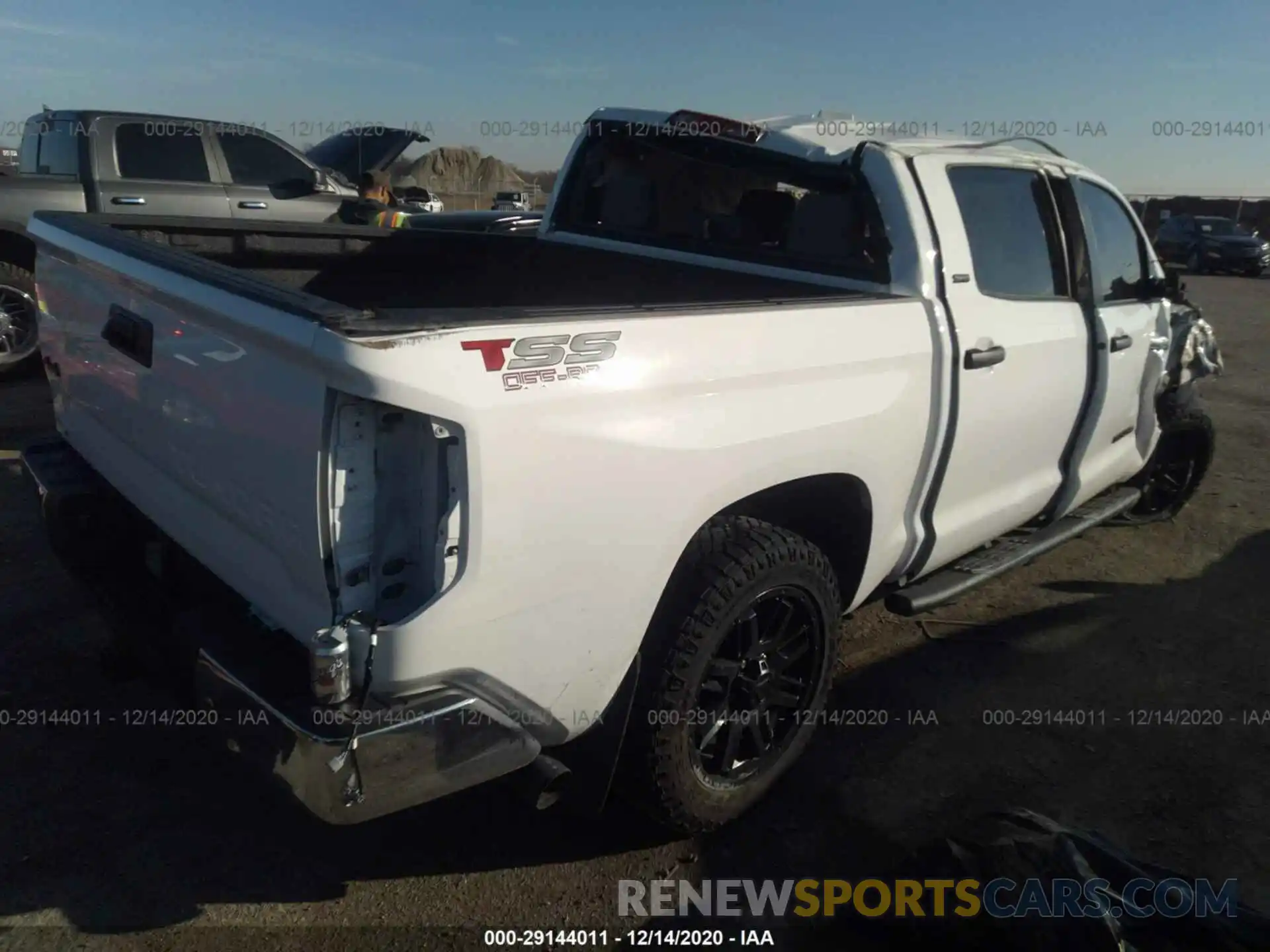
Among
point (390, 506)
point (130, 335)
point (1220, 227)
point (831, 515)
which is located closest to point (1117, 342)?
point (831, 515)

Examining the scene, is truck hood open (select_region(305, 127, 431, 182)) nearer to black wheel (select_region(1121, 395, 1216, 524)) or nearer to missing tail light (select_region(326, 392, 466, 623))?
black wheel (select_region(1121, 395, 1216, 524))

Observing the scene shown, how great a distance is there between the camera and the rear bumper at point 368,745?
185cm

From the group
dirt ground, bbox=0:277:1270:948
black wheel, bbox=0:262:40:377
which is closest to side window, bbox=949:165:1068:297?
dirt ground, bbox=0:277:1270:948

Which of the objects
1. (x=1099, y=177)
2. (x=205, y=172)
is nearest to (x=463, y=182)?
(x=205, y=172)

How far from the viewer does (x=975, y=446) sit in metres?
3.31

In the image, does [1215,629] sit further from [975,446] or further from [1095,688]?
[975,446]

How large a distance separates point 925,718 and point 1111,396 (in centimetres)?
A: 169

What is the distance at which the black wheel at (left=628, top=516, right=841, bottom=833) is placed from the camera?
2455 millimetres

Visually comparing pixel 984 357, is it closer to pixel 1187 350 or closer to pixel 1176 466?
pixel 1187 350

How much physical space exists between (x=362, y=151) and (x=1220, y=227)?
82.1 feet

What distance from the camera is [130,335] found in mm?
2496

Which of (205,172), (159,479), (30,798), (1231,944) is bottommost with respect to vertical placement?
(30,798)

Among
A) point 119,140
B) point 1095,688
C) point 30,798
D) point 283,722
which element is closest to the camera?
point 283,722

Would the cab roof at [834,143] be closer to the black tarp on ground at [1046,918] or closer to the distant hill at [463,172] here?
the black tarp on ground at [1046,918]
